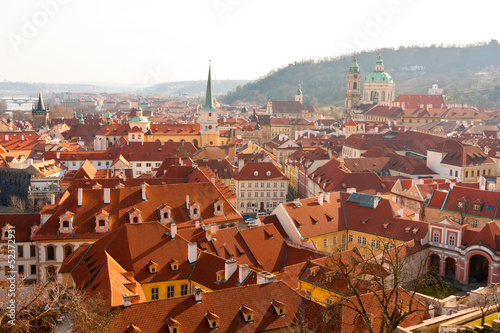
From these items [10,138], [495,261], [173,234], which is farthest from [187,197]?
[10,138]

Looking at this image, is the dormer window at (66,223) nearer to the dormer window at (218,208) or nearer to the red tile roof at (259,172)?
the dormer window at (218,208)

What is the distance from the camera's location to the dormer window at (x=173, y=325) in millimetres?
25469

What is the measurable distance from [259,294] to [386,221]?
21.8m

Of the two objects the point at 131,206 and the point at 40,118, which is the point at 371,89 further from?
the point at 131,206

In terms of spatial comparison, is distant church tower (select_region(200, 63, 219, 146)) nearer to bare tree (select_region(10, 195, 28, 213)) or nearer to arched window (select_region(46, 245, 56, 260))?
bare tree (select_region(10, 195, 28, 213))

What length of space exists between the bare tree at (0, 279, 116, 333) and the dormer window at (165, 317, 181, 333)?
2.52m

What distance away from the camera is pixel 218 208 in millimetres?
46719

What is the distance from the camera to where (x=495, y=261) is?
42031mm

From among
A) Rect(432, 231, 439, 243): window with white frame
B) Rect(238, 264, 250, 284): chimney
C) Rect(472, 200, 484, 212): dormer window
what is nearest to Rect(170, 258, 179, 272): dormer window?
A: Rect(238, 264, 250, 284): chimney

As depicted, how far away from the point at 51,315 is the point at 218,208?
23576 mm

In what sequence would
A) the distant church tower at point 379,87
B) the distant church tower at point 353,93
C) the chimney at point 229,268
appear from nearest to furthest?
1. the chimney at point 229,268
2. the distant church tower at point 379,87
3. the distant church tower at point 353,93

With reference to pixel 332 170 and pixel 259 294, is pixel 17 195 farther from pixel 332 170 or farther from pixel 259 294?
pixel 259 294

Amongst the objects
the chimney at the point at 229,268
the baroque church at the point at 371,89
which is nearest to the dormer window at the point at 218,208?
the chimney at the point at 229,268

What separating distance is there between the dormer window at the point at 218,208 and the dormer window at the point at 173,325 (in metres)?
20.9
